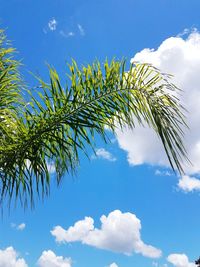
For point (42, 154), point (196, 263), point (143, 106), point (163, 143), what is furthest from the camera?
point (196, 263)

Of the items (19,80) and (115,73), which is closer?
(115,73)

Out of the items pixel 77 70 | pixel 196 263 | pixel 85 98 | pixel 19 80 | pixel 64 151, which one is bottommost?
pixel 64 151

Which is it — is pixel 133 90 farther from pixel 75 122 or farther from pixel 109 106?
pixel 75 122

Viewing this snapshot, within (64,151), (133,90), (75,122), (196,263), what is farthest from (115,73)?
(196,263)

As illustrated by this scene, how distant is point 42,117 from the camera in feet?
16.5

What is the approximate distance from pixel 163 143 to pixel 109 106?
880 mm

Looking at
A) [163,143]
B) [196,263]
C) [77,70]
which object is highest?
[196,263]

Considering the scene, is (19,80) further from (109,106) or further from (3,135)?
(109,106)

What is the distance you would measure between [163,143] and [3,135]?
187cm

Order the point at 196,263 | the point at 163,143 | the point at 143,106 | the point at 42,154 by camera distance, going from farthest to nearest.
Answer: the point at 196,263
the point at 42,154
the point at 143,106
the point at 163,143

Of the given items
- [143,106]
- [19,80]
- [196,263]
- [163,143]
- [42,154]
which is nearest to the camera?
[163,143]

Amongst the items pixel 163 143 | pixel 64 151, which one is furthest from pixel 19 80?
pixel 163 143

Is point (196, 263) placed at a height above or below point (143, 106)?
above

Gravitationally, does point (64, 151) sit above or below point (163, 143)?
above
